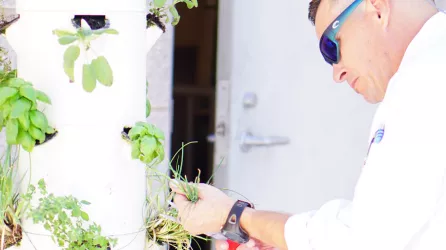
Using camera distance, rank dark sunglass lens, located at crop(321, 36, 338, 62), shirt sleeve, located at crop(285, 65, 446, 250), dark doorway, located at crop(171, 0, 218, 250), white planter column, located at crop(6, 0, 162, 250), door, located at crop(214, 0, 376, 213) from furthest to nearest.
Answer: dark doorway, located at crop(171, 0, 218, 250)
door, located at crop(214, 0, 376, 213)
dark sunglass lens, located at crop(321, 36, 338, 62)
white planter column, located at crop(6, 0, 162, 250)
shirt sleeve, located at crop(285, 65, 446, 250)

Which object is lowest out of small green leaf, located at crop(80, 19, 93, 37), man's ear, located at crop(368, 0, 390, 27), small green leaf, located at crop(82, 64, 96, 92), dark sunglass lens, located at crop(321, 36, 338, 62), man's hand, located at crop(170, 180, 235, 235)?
man's hand, located at crop(170, 180, 235, 235)

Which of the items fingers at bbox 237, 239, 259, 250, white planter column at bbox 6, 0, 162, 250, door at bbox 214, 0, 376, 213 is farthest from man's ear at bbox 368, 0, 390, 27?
door at bbox 214, 0, 376, 213

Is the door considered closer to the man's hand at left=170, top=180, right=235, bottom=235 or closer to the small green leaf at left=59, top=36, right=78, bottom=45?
the man's hand at left=170, top=180, right=235, bottom=235

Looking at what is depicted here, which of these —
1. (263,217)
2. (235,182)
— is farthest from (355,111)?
(263,217)

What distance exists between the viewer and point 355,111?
272 cm

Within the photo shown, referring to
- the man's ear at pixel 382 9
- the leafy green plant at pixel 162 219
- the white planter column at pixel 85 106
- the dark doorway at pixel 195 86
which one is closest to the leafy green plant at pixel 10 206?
the white planter column at pixel 85 106

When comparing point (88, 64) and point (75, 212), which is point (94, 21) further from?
point (75, 212)

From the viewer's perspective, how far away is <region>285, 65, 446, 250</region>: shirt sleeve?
47.7 inches

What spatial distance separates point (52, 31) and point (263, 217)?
53 centimetres

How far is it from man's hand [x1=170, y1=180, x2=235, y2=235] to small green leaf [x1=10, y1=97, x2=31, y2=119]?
1.18ft

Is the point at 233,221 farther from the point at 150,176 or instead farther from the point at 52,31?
the point at 52,31

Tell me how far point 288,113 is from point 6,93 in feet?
5.29

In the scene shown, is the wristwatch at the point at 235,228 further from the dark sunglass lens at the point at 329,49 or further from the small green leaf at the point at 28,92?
the small green leaf at the point at 28,92

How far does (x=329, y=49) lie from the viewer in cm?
148
